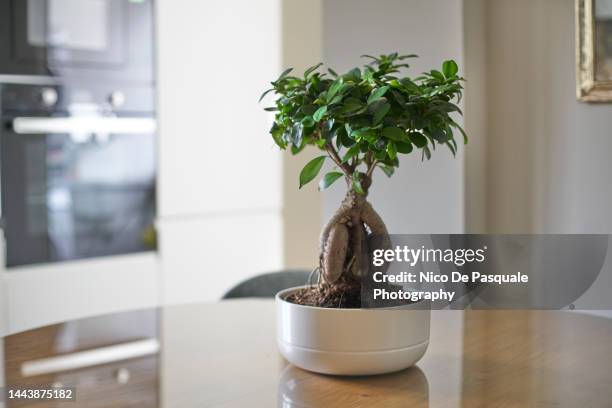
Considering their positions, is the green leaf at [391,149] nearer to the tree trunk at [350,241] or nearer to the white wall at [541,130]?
the tree trunk at [350,241]

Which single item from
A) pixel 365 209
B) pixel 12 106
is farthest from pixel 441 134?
pixel 12 106

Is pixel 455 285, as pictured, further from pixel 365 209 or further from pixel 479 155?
pixel 479 155

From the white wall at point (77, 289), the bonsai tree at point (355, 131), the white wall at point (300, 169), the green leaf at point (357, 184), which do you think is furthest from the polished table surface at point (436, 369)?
the white wall at point (300, 169)

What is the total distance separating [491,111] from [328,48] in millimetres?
383

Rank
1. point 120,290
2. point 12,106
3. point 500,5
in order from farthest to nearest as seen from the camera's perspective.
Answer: point 120,290 → point 12,106 → point 500,5

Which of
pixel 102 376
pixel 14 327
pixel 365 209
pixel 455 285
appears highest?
pixel 365 209

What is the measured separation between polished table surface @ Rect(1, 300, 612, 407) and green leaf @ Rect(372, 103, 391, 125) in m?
0.34

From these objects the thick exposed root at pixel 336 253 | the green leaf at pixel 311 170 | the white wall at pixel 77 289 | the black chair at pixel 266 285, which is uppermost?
the green leaf at pixel 311 170

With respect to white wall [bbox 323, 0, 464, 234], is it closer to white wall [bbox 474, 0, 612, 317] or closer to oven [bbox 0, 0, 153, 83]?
white wall [bbox 474, 0, 612, 317]

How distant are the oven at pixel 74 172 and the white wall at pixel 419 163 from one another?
131 cm

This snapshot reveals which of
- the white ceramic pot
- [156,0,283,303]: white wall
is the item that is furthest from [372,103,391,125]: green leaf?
[156,0,283,303]: white wall

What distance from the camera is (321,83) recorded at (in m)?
1.02

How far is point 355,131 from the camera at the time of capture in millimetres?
921

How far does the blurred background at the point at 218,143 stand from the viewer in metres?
1.31
